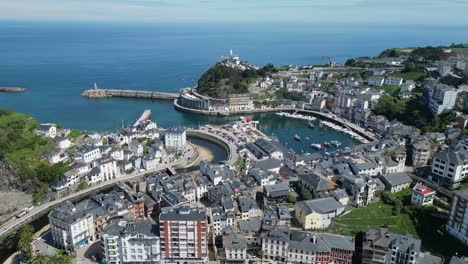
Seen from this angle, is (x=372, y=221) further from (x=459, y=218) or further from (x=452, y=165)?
(x=452, y=165)

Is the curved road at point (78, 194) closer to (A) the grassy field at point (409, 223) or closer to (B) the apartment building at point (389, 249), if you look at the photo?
(A) the grassy field at point (409, 223)

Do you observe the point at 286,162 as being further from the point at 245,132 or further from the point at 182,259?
the point at 182,259

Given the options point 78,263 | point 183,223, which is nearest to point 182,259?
point 183,223

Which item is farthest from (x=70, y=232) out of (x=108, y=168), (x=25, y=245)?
(x=108, y=168)

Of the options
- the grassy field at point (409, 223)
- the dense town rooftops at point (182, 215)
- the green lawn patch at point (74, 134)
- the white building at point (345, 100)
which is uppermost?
the white building at point (345, 100)

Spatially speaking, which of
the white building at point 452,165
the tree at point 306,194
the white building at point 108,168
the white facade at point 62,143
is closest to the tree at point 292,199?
the tree at point 306,194

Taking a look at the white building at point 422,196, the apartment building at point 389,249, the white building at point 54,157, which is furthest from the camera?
the white building at point 54,157
